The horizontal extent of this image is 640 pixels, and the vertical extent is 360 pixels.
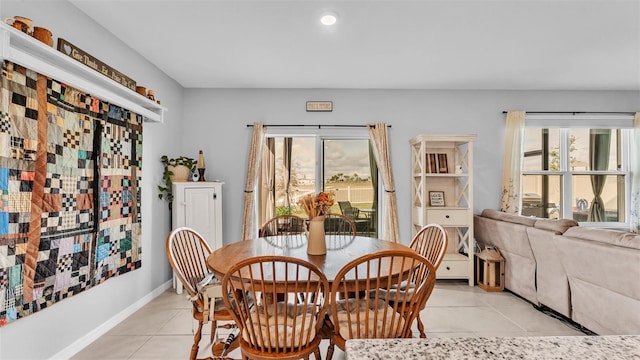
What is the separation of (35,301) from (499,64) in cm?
455

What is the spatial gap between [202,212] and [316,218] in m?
2.10

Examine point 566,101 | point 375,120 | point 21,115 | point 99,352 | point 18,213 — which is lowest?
point 99,352

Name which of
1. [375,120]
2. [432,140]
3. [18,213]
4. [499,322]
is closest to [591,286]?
[499,322]

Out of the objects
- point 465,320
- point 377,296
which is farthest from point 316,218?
point 465,320

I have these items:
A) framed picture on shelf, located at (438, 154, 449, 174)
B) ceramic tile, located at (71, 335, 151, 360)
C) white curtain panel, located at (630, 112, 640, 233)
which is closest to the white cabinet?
ceramic tile, located at (71, 335, 151, 360)

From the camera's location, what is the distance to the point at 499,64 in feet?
11.3

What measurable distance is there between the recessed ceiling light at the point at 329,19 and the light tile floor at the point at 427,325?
99.2 inches

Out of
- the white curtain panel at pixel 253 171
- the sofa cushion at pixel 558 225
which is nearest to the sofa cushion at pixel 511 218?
the sofa cushion at pixel 558 225

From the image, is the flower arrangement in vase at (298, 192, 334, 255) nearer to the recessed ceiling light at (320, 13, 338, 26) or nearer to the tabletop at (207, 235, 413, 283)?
the tabletop at (207, 235, 413, 283)

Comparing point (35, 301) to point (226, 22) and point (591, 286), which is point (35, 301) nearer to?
point (226, 22)

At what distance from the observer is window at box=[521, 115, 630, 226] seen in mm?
4473

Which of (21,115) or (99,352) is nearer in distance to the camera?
(21,115)

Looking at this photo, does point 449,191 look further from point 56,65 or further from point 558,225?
point 56,65

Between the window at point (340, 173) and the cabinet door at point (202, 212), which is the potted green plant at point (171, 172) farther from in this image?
the window at point (340, 173)
